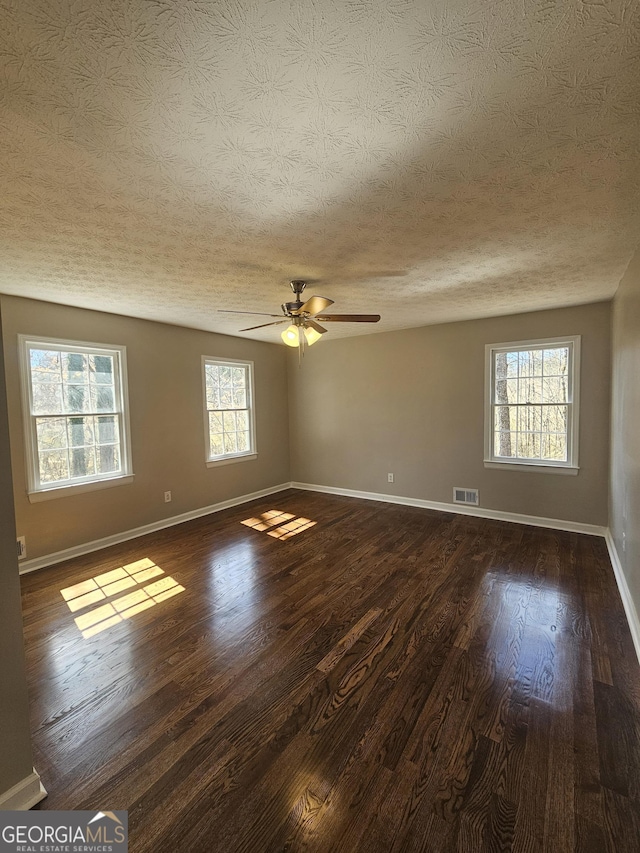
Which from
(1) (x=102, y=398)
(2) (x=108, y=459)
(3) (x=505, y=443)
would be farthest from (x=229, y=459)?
(3) (x=505, y=443)

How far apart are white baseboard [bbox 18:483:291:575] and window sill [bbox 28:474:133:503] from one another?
1.84 feet

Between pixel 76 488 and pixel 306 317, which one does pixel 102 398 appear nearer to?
pixel 76 488

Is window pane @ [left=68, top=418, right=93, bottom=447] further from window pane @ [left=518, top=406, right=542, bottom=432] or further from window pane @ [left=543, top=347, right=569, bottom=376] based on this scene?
window pane @ [left=543, top=347, right=569, bottom=376]

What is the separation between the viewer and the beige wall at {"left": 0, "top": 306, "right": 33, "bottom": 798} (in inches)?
52.5

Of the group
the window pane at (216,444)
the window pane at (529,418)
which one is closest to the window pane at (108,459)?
the window pane at (216,444)

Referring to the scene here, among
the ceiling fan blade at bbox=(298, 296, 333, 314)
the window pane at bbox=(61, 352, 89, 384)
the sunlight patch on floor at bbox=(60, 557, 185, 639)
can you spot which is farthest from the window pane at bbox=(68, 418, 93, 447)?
the ceiling fan blade at bbox=(298, 296, 333, 314)

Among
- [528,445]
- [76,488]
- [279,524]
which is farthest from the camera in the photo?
[279,524]

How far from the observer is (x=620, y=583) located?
2848 millimetres

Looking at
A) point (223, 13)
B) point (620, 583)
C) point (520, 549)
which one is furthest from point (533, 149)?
point (520, 549)

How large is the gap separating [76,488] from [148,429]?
0.99 metres

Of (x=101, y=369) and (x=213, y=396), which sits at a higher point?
(x=101, y=369)

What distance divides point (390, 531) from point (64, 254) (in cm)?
397

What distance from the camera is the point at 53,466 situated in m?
3.60

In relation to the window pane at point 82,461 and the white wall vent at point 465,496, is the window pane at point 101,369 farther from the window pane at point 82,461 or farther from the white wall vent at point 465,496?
the white wall vent at point 465,496
